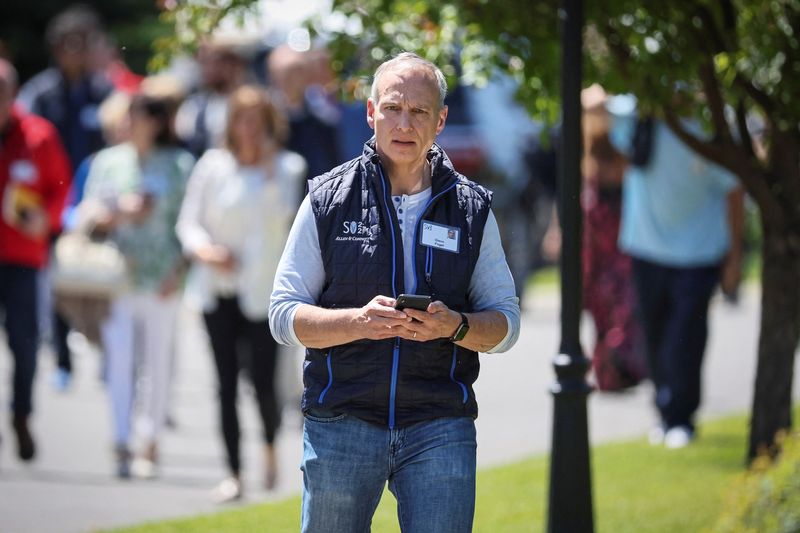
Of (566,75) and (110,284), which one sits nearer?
(566,75)

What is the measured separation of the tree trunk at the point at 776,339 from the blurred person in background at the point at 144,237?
11.3ft

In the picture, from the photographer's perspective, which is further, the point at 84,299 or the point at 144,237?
the point at 84,299

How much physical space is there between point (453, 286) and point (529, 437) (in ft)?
19.7

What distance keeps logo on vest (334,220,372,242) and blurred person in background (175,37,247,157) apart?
7.03 meters

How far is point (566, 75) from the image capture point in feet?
19.6

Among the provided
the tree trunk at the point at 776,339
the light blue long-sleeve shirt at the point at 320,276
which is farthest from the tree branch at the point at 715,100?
the light blue long-sleeve shirt at the point at 320,276

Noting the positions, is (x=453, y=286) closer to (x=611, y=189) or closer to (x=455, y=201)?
(x=455, y=201)

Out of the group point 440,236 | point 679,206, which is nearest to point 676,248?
point 679,206

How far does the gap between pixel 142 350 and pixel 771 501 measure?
4.86 meters

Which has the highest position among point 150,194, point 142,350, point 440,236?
point 440,236

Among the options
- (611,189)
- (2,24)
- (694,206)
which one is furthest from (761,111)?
(2,24)

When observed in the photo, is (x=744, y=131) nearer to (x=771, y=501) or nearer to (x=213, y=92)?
(x=771, y=501)

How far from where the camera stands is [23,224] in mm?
9180

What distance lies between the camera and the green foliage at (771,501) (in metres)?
5.28
